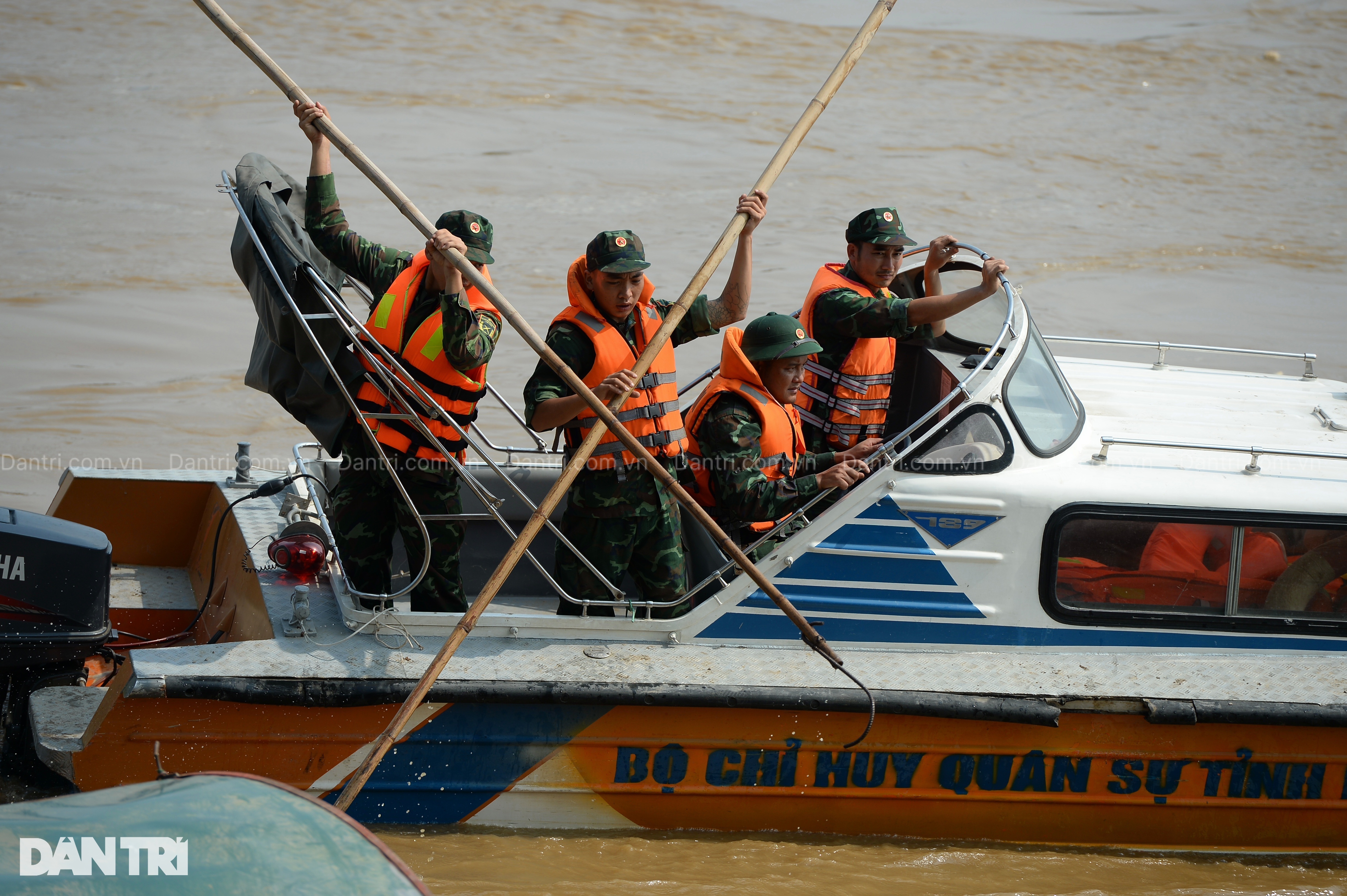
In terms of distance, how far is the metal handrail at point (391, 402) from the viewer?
396 cm

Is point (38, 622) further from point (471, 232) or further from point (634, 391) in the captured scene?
point (634, 391)

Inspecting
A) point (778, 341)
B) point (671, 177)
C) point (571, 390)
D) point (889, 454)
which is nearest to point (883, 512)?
point (889, 454)

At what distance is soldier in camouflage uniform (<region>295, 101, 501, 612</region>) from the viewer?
421 cm

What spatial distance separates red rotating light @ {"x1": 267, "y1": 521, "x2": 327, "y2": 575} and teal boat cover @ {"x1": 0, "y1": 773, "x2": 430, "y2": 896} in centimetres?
232

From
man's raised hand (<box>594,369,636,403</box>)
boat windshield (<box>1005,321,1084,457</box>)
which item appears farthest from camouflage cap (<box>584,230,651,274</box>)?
boat windshield (<box>1005,321,1084,457</box>)

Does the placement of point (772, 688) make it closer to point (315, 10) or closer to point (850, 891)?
point (850, 891)

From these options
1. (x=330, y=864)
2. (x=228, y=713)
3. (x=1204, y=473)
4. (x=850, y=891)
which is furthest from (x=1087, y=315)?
(x=330, y=864)

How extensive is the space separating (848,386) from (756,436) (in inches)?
29.0

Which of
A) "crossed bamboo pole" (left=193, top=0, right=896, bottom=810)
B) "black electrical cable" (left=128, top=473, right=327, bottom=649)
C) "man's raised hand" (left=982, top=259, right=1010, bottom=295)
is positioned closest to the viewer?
"crossed bamboo pole" (left=193, top=0, right=896, bottom=810)

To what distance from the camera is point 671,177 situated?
17.1 meters

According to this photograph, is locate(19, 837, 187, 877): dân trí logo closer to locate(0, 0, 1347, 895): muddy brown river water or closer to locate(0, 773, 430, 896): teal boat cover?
locate(0, 773, 430, 896): teal boat cover

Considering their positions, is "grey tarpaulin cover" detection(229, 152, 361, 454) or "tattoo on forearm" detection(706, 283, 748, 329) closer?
"grey tarpaulin cover" detection(229, 152, 361, 454)

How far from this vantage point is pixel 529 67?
21484 mm

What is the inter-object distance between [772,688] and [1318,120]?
72.5 feet
